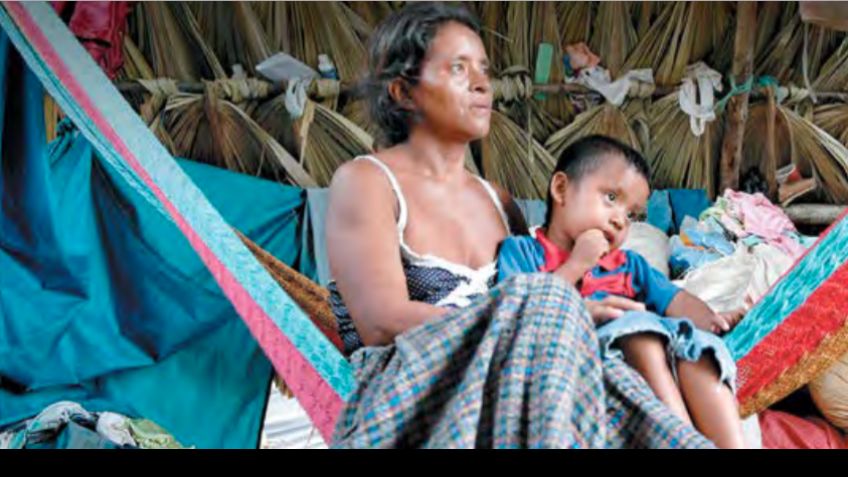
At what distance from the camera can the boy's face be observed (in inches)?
61.2

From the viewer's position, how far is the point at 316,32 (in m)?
3.11

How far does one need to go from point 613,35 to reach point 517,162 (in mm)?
442

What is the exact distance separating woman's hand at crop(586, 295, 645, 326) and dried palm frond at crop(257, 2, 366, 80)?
5.89ft

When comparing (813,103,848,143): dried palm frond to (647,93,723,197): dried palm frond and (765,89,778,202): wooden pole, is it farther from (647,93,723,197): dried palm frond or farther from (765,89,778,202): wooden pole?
(647,93,723,197): dried palm frond

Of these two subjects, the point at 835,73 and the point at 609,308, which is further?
the point at 835,73

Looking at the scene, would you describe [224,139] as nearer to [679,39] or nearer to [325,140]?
[325,140]

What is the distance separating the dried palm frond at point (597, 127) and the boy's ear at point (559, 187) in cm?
163

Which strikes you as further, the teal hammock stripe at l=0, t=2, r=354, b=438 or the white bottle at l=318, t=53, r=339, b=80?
the white bottle at l=318, t=53, r=339, b=80

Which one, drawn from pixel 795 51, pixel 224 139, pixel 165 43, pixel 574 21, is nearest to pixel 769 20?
pixel 795 51

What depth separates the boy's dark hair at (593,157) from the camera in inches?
62.0

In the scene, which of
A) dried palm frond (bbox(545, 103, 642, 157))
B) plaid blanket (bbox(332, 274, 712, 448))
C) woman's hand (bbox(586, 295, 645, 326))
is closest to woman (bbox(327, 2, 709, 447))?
plaid blanket (bbox(332, 274, 712, 448))

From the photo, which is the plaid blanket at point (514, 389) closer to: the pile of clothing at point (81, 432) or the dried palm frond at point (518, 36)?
the pile of clothing at point (81, 432)
